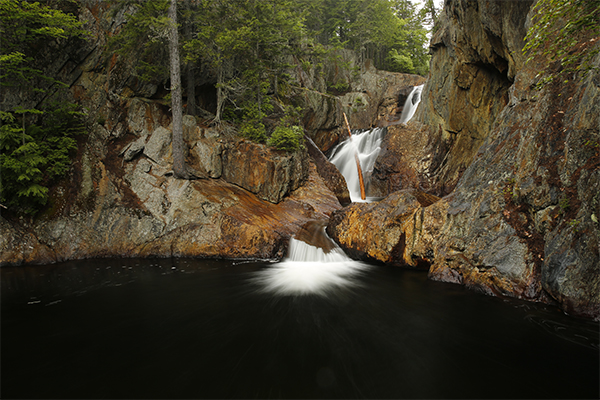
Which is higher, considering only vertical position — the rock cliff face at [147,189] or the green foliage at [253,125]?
the green foliage at [253,125]

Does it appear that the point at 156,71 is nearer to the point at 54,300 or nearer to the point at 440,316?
the point at 54,300

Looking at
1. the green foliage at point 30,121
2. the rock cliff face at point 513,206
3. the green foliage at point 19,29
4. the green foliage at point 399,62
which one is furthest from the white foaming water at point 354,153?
the green foliage at point 19,29

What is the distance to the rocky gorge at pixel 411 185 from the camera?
5.43 meters

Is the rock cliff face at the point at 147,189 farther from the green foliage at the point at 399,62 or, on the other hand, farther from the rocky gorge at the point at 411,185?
the green foliage at the point at 399,62

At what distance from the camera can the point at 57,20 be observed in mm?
9672

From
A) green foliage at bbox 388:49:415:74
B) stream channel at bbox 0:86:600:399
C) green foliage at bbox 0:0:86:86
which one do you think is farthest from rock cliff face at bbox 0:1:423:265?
green foliage at bbox 388:49:415:74

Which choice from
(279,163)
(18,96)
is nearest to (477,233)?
(279,163)

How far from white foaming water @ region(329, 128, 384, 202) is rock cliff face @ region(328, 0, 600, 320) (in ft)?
23.9

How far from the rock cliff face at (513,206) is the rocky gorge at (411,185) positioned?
3 cm

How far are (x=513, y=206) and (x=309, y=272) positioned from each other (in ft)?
17.6

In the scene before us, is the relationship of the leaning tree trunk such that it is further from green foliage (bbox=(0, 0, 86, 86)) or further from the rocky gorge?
green foliage (bbox=(0, 0, 86, 86))

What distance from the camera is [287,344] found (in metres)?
4.45

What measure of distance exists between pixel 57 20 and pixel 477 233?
14556 millimetres

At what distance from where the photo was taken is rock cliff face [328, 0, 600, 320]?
4.88 m
